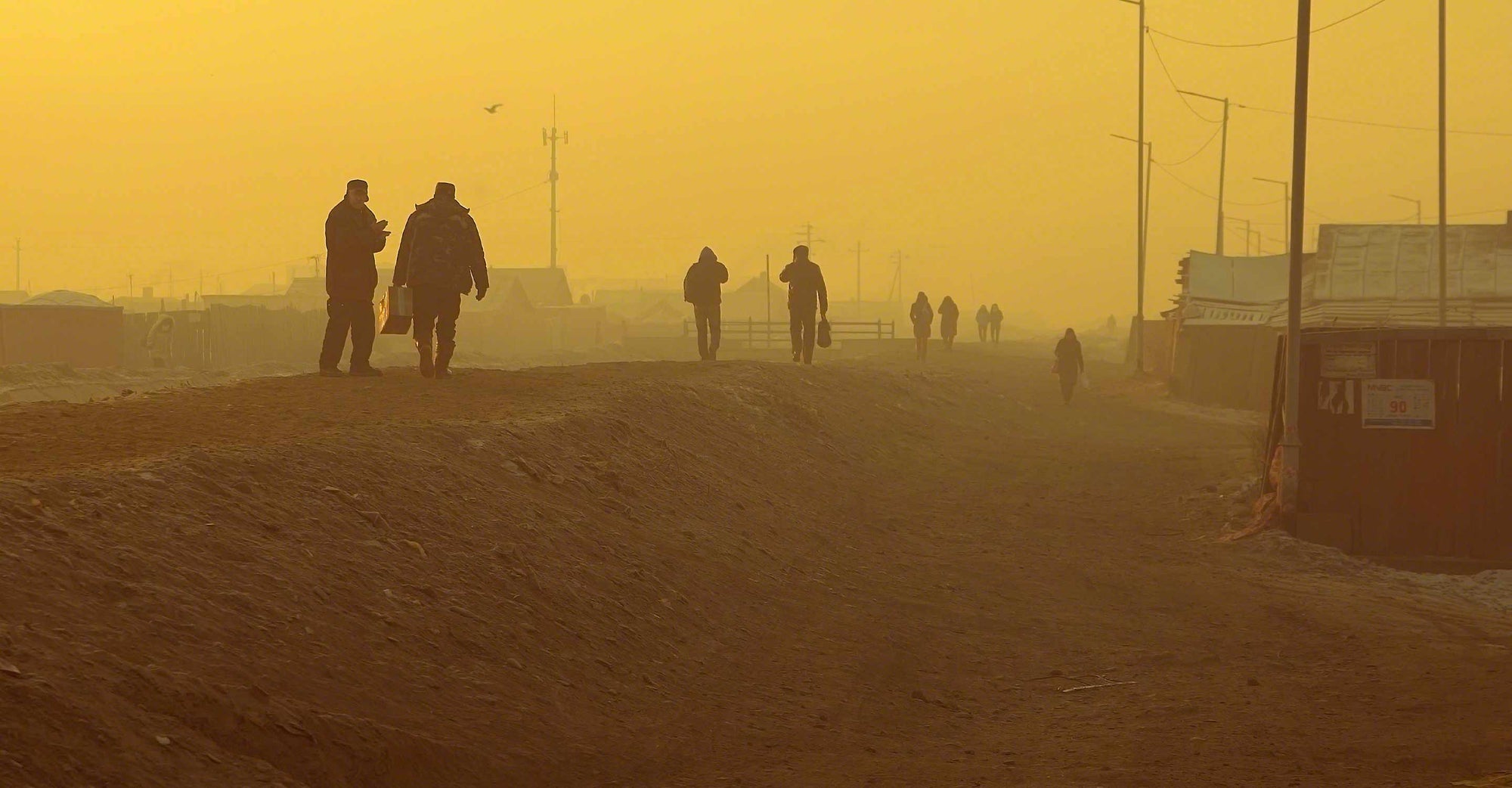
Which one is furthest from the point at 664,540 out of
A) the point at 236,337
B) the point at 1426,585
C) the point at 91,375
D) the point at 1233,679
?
the point at 236,337

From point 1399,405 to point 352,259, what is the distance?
9.47 m

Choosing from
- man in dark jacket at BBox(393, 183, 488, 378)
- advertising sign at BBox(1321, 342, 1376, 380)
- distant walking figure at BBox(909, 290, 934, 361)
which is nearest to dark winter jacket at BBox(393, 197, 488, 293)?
man in dark jacket at BBox(393, 183, 488, 378)

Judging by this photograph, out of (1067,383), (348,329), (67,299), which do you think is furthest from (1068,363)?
(67,299)

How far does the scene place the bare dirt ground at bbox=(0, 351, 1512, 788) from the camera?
18.2 feet

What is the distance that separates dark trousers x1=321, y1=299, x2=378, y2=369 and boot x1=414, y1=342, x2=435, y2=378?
0.49m

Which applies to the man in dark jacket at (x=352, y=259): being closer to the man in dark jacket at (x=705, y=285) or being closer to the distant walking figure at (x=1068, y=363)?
the man in dark jacket at (x=705, y=285)

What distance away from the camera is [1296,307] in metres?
14.5

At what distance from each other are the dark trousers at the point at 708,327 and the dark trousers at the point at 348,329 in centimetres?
793

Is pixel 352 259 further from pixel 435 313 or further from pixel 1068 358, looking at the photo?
pixel 1068 358

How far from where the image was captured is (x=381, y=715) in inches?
233

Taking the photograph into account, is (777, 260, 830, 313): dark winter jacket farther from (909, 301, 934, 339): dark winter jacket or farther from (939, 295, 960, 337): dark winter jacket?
(939, 295, 960, 337): dark winter jacket

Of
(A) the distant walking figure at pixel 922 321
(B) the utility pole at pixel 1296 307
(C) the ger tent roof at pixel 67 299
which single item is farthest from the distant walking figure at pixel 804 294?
(C) the ger tent roof at pixel 67 299

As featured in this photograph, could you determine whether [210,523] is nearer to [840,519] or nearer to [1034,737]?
[1034,737]

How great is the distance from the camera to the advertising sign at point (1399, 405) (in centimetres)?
1323
